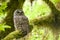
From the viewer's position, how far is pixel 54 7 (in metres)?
1.81

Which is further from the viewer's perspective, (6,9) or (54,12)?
(6,9)

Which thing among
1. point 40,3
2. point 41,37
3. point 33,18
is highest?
point 40,3

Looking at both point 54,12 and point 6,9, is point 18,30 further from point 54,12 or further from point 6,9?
point 54,12

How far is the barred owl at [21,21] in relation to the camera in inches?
72.9

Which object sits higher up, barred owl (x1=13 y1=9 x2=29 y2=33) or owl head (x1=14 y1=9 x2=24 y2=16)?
owl head (x1=14 y1=9 x2=24 y2=16)

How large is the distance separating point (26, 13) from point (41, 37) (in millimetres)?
265

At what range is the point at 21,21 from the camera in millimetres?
1863

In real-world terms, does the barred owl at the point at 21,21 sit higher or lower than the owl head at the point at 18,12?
lower

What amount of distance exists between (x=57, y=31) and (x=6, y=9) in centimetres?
53

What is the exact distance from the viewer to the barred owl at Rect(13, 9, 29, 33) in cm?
185

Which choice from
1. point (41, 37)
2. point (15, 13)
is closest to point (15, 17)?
point (15, 13)

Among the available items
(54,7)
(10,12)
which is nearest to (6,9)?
(10,12)

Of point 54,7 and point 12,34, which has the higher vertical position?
point 54,7

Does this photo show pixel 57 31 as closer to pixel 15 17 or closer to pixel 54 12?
pixel 54 12
